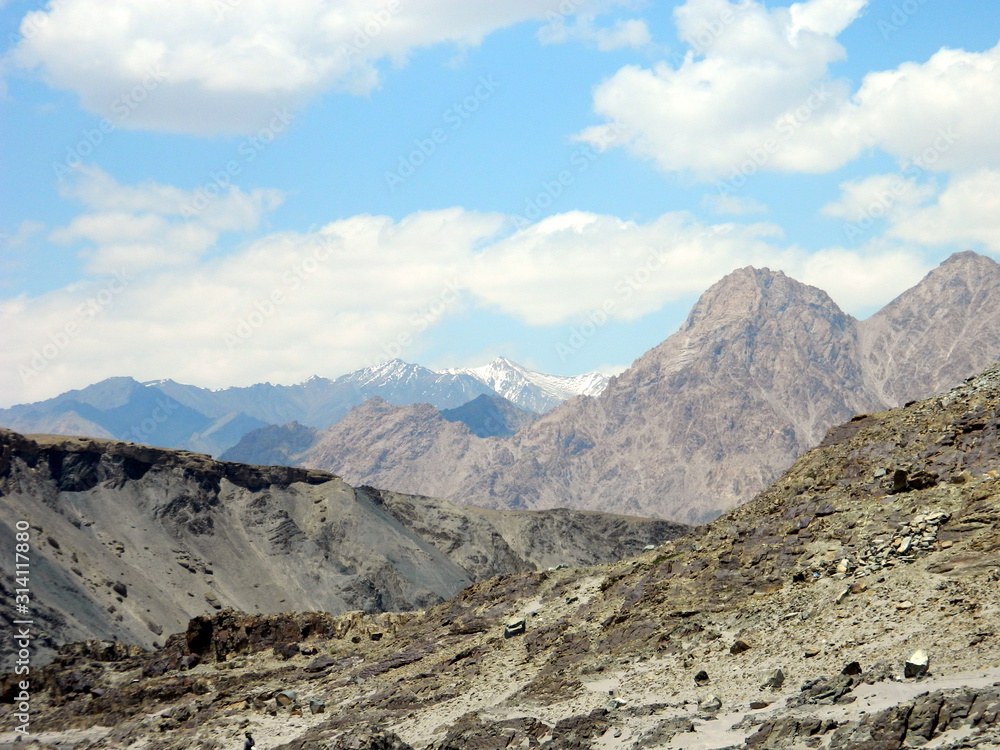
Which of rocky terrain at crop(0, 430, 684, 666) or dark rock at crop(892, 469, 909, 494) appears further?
rocky terrain at crop(0, 430, 684, 666)

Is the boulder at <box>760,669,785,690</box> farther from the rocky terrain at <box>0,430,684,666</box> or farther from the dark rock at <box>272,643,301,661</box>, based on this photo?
the rocky terrain at <box>0,430,684,666</box>

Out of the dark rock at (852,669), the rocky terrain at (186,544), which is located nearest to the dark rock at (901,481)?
the dark rock at (852,669)

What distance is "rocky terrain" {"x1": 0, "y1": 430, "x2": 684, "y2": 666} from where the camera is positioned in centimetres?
11975

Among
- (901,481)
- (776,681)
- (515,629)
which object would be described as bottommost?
(776,681)

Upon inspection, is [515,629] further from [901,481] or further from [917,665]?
[917,665]

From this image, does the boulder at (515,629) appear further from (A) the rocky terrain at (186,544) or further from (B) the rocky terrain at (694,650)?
(A) the rocky terrain at (186,544)

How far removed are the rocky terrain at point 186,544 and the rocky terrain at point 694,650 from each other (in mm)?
65414

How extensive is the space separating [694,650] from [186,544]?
130589 millimetres

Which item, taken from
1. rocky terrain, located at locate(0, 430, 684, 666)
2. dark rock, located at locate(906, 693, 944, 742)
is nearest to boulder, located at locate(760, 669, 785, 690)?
dark rock, located at locate(906, 693, 944, 742)

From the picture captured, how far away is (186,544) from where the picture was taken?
151625 millimetres

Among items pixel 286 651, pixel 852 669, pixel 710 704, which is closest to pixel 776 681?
pixel 710 704

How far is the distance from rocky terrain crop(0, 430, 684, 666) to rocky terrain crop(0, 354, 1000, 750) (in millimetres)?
65414

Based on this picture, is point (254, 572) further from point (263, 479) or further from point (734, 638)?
point (734, 638)

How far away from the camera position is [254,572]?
152375 millimetres
